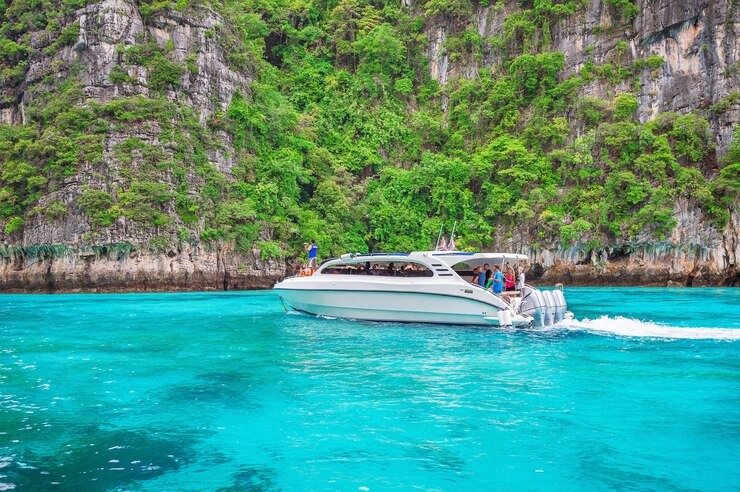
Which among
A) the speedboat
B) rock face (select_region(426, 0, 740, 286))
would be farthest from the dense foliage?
the speedboat

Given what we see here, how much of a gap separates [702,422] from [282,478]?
5646 millimetres

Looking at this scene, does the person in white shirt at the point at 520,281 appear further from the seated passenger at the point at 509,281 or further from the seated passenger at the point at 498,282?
the seated passenger at the point at 498,282

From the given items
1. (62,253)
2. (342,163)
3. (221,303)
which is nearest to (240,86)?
(342,163)

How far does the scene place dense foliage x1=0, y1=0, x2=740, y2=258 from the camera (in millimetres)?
39250

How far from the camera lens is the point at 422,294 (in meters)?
17.5

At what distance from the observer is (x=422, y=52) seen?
5716 cm

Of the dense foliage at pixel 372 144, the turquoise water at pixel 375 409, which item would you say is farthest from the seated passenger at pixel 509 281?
the dense foliage at pixel 372 144

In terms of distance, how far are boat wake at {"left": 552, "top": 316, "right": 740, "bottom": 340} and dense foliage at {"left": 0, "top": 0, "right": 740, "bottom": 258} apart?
24.7 meters

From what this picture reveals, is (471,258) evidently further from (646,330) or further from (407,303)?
(646,330)

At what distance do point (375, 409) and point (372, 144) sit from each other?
140ft

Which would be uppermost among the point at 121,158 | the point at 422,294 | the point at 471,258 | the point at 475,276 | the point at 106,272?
the point at 121,158

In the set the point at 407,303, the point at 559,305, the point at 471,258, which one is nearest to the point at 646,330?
the point at 559,305

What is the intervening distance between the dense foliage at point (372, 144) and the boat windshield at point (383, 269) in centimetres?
2064

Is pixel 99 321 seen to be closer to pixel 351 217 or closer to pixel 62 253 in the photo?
pixel 62 253
